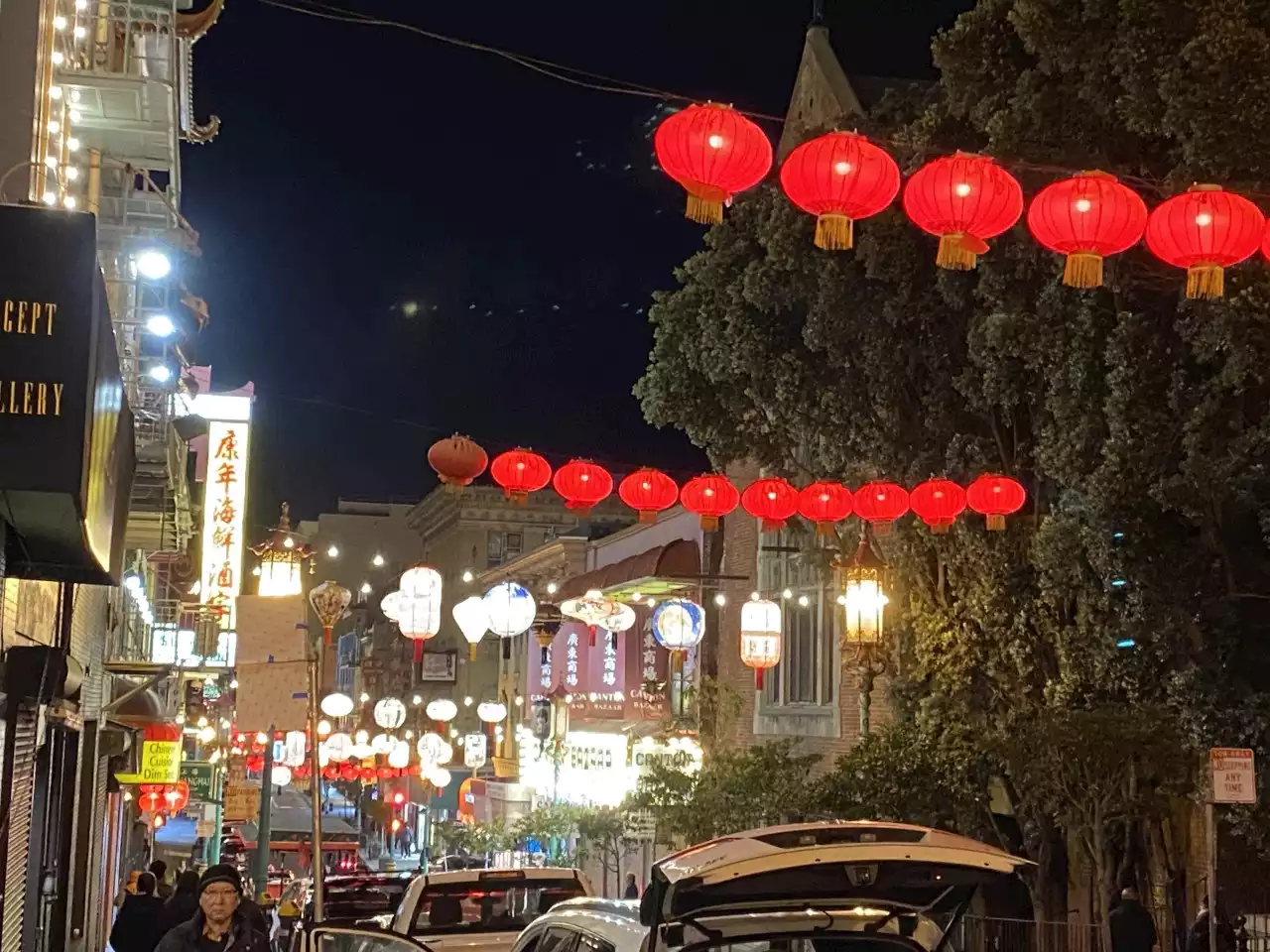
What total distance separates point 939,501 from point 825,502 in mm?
2096

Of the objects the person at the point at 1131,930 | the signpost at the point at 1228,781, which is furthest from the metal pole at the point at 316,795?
the person at the point at 1131,930

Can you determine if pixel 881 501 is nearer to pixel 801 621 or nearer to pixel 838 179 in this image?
pixel 801 621

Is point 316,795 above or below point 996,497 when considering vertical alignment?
Result: below

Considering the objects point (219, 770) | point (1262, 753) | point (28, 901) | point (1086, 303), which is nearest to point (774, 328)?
point (1086, 303)

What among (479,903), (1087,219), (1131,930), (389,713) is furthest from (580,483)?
(389,713)

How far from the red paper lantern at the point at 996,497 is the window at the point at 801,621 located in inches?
258

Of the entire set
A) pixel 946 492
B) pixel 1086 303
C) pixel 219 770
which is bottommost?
pixel 219 770

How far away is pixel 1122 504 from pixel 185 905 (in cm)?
1104

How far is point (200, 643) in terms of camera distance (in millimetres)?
28469

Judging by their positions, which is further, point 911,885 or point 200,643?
point 200,643

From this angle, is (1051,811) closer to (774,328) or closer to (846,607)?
(846,607)

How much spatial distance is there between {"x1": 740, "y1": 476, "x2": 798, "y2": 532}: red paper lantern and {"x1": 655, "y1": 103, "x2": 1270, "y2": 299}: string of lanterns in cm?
909

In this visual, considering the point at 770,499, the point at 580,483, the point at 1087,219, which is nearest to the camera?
the point at 1087,219

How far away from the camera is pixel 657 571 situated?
32.0 meters
